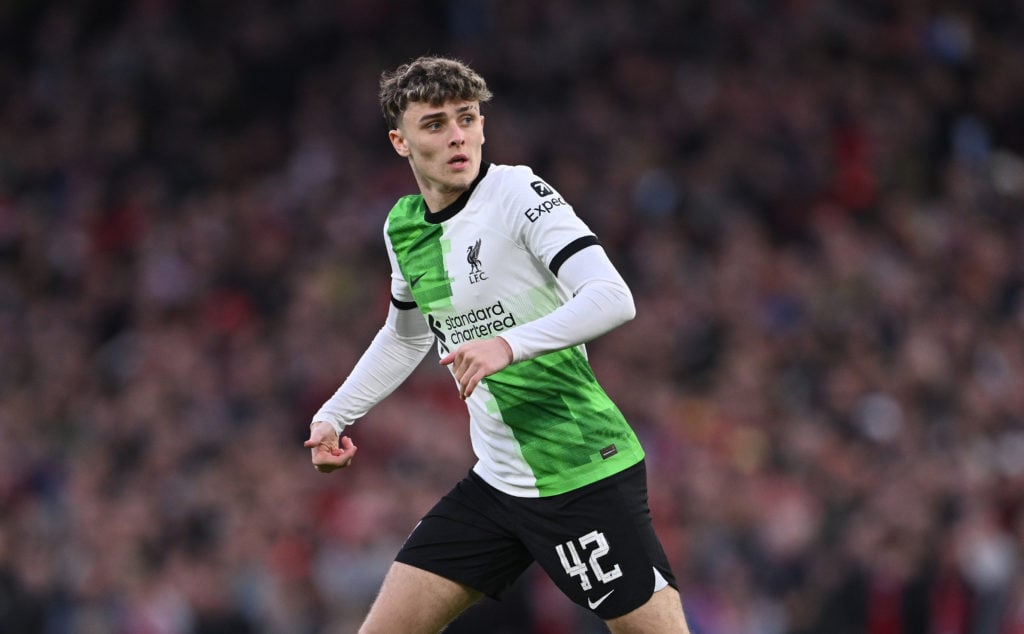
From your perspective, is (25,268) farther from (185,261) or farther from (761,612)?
(761,612)

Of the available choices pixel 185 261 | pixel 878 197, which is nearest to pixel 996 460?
pixel 878 197

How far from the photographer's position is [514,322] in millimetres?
5391

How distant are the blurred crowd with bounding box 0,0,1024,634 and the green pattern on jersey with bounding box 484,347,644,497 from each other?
503cm

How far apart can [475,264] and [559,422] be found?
23.4 inches

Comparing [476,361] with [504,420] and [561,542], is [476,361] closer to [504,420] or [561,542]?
[504,420]

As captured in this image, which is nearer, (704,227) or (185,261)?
(704,227)

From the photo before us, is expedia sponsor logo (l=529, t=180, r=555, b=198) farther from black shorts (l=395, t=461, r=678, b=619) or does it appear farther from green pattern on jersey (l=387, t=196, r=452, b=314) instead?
black shorts (l=395, t=461, r=678, b=619)

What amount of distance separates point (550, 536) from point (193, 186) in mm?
11425

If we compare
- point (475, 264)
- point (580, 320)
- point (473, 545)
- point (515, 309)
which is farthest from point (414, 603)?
point (580, 320)

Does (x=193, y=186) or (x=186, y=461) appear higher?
(x=193, y=186)

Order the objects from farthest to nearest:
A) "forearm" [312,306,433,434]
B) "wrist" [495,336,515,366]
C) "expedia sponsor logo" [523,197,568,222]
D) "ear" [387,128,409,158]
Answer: "forearm" [312,306,433,434], "ear" [387,128,409,158], "expedia sponsor logo" [523,197,568,222], "wrist" [495,336,515,366]

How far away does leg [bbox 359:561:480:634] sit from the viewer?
18.1 feet

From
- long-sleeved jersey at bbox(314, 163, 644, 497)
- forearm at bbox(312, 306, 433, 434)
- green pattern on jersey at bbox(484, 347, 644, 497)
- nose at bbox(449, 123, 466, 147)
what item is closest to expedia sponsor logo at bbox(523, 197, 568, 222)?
long-sleeved jersey at bbox(314, 163, 644, 497)

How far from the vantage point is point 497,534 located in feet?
18.5
